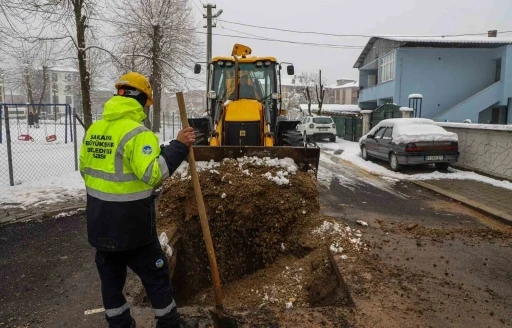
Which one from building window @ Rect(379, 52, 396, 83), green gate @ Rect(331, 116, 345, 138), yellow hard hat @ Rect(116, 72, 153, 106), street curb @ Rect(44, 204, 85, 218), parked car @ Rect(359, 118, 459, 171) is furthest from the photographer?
building window @ Rect(379, 52, 396, 83)

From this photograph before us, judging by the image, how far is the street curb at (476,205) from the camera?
22.2 feet

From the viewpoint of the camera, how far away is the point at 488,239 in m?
5.77

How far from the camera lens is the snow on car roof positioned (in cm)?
1126

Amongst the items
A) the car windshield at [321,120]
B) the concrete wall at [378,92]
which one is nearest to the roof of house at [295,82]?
the concrete wall at [378,92]

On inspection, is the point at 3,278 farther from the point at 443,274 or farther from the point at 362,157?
the point at 362,157

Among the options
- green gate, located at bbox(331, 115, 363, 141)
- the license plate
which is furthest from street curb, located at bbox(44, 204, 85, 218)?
green gate, located at bbox(331, 115, 363, 141)

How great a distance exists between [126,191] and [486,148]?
36.7 feet

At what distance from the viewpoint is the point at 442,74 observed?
87.6ft

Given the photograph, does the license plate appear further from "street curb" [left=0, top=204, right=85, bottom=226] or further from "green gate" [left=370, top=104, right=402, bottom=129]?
Result: "street curb" [left=0, top=204, right=85, bottom=226]

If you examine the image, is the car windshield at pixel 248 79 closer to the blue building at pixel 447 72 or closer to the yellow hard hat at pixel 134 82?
the yellow hard hat at pixel 134 82

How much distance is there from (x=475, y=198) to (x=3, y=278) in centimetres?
861

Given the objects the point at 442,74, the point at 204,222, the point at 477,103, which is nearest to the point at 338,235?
the point at 204,222

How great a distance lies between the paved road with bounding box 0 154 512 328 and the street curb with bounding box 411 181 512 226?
169 millimetres

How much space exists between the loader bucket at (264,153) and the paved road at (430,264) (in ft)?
4.54
